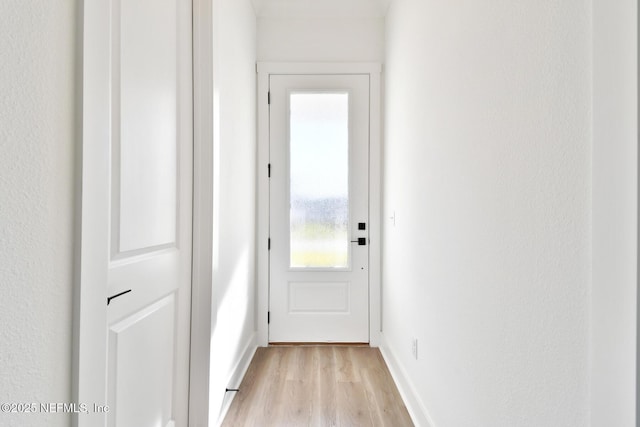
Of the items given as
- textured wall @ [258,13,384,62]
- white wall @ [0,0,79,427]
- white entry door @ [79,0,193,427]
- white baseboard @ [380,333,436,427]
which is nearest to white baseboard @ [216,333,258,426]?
white entry door @ [79,0,193,427]

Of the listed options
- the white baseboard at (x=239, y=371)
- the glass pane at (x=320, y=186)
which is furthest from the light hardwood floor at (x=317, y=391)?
the glass pane at (x=320, y=186)

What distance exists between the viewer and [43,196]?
72 centimetres

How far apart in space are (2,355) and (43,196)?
0.98ft

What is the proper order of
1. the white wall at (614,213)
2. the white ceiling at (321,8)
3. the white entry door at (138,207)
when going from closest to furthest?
the white wall at (614,213) → the white entry door at (138,207) → the white ceiling at (321,8)

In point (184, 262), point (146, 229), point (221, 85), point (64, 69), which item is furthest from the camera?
point (221, 85)

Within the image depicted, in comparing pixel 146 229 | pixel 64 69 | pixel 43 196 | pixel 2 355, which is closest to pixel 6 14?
pixel 64 69

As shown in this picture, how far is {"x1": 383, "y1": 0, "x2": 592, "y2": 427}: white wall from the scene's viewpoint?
734 mm

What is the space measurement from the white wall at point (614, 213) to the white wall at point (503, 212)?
1.9 inches

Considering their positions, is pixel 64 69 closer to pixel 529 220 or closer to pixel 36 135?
pixel 36 135

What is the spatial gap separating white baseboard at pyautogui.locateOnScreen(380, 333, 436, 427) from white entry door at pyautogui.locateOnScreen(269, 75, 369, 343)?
0.41m

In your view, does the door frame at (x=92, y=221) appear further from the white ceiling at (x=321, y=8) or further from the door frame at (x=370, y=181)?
the white ceiling at (x=321, y=8)

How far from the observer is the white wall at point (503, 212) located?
0.73 m

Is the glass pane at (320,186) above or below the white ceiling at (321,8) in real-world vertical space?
below

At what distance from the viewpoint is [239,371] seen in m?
2.34
